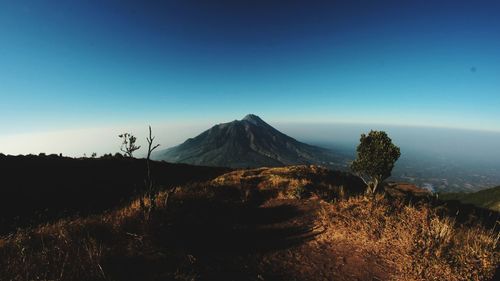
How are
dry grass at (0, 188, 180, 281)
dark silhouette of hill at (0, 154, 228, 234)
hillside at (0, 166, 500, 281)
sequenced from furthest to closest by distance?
dark silhouette of hill at (0, 154, 228, 234) → hillside at (0, 166, 500, 281) → dry grass at (0, 188, 180, 281)

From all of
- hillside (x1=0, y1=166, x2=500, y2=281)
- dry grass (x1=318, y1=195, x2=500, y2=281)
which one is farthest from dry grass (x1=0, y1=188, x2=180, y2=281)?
dry grass (x1=318, y1=195, x2=500, y2=281)

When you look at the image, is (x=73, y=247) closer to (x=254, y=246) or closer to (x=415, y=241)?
(x=254, y=246)

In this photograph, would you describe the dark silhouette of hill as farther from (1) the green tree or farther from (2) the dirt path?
(1) the green tree

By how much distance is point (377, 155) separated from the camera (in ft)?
145

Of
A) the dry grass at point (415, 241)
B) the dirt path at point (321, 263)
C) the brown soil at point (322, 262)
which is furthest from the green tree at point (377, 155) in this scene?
the dirt path at point (321, 263)

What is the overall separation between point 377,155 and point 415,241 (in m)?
41.8

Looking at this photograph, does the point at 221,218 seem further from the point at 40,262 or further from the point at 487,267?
the point at 487,267

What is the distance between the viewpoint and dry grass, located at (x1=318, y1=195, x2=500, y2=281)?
221 inches

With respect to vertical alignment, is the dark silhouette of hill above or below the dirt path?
above

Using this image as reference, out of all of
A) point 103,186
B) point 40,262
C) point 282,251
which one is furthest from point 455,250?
point 103,186

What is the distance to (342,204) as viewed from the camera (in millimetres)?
10781

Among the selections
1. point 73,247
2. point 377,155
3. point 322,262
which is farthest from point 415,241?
point 377,155

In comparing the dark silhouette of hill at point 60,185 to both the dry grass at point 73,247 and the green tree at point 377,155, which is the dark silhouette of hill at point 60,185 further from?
the green tree at point 377,155

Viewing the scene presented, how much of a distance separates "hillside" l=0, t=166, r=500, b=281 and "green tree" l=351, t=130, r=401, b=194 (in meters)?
37.6
